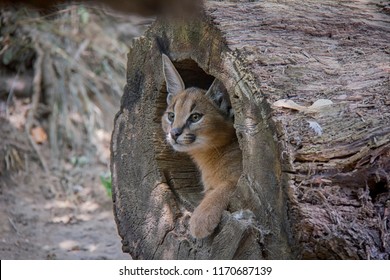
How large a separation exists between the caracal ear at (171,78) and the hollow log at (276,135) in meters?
0.08

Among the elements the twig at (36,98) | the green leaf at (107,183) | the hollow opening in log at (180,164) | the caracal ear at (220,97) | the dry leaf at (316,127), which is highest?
the dry leaf at (316,127)

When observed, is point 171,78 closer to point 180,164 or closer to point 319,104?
point 180,164

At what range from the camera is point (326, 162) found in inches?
85.9

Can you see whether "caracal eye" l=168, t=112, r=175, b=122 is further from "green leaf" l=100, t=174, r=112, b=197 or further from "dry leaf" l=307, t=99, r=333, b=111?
"green leaf" l=100, t=174, r=112, b=197

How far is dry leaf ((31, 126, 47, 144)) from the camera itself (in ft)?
20.5

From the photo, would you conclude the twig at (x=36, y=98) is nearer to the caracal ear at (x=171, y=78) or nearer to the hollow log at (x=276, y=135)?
the hollow log at (x=276, y=135)

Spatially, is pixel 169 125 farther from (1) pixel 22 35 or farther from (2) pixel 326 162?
(1) pixel 22 35

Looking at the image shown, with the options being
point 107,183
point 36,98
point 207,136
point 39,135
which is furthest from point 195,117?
point 36,98

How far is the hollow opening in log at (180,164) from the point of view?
11.0 ft

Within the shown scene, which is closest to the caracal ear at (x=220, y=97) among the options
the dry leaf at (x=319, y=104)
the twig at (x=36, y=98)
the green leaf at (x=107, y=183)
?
the dry leaf at (x=319, y=104)

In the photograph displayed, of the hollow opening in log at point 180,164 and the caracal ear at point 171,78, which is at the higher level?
the caracal ear at point 171,78

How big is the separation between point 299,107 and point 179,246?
1.16m

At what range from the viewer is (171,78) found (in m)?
3.24

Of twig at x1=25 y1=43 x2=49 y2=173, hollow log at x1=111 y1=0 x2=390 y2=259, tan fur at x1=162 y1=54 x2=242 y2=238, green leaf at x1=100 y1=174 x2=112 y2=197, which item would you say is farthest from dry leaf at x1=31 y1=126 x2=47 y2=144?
tan fur at x1=162 y1=54 x2=242 y2=238
